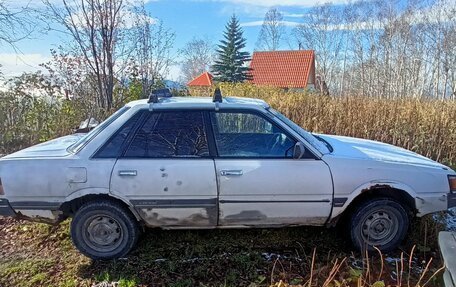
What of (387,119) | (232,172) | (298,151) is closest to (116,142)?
(232,172)

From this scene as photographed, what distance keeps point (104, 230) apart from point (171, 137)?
1.15m

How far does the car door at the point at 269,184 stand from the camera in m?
3.12

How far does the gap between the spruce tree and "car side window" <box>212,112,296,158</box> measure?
88.3ft

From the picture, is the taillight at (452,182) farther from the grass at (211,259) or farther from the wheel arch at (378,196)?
the grass at (211,259)

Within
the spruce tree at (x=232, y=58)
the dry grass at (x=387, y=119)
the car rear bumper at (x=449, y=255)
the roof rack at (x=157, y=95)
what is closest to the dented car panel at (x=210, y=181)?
the roof rack at (x=157, y=95)

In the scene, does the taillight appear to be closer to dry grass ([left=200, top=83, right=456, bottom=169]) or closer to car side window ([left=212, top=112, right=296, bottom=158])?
car side window ([left=212, top=112, right=296, bottom=158])

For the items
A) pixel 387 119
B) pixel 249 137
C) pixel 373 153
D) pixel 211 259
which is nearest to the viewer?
pixel 211 259

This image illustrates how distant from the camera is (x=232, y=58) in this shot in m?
31.0

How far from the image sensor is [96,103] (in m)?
7.56

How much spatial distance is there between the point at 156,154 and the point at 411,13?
3553 cm

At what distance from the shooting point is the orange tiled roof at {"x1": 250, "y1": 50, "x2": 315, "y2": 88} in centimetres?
3102

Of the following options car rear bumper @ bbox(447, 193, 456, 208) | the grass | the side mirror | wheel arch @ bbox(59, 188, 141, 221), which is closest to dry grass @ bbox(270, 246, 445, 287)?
the grass

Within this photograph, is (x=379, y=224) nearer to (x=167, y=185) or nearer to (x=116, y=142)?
(x=167, y=185)

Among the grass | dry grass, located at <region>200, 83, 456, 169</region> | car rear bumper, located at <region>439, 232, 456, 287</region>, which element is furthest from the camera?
dry grass, located at <region>200, 83, 456, 169</region>
